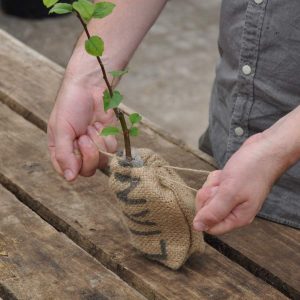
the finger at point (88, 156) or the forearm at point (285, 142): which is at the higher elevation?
the forearm at point (285, 142)

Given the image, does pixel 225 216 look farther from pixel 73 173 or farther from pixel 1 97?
pixel 1 97

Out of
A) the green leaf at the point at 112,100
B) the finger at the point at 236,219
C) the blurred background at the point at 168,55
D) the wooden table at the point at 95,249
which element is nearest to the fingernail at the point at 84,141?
the wooden table at the point at 95,249

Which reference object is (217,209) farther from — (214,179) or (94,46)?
(94,46)

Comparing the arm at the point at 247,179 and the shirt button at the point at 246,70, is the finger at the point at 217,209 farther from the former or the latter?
the shirt button at the point at 246,70

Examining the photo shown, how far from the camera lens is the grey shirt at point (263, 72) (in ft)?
5.16

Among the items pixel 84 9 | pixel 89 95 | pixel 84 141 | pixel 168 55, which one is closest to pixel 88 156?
pixel 84 141

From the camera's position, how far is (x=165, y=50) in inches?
171

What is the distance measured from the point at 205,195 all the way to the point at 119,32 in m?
0.51

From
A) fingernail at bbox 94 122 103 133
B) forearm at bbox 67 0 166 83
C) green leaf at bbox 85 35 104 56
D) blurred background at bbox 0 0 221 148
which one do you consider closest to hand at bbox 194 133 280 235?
green leaf at bbox 85 35 104 56

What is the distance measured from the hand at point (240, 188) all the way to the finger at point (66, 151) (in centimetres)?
30

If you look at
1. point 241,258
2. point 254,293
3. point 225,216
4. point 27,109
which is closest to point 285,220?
point 241,258

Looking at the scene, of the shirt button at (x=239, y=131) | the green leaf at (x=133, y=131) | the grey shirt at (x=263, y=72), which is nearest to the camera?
the green leaf at (x=133, y=131)

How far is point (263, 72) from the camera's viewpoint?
5.32ft

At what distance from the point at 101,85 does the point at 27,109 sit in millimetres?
384
